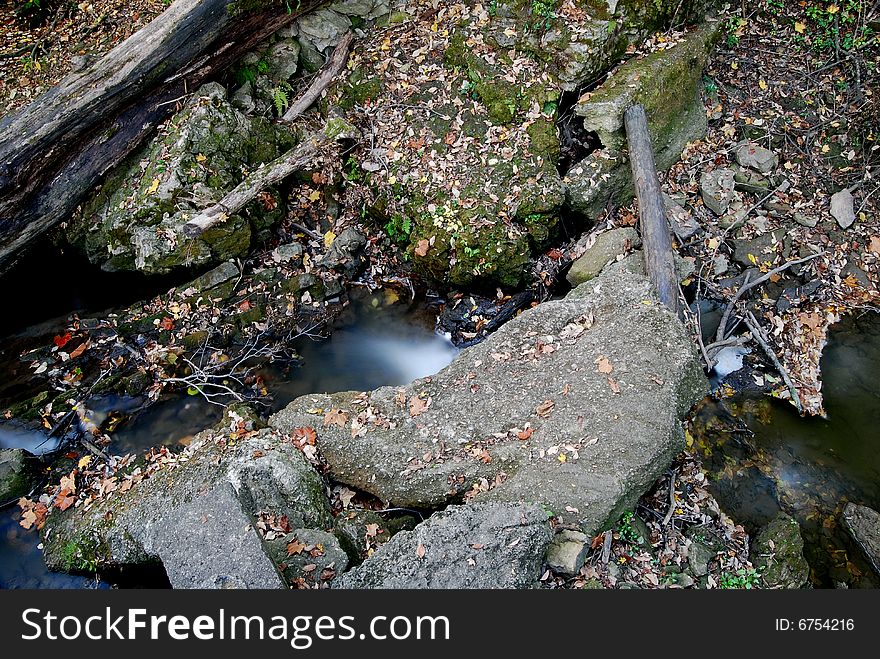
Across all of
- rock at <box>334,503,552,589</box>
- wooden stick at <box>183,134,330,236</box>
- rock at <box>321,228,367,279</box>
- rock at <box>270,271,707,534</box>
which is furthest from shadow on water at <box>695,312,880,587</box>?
wooden stick at <box>183,134,330,236</box>

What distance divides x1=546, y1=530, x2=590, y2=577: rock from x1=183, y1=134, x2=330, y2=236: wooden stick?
5.67m

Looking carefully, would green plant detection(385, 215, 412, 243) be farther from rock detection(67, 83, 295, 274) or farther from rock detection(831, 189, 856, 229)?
rock detection(831, 189, 856, 229)

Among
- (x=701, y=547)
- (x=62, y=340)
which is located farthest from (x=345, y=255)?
(x=701, y=547)

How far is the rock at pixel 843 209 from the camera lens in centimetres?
776

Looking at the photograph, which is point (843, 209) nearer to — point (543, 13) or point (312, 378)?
point (543, 13)

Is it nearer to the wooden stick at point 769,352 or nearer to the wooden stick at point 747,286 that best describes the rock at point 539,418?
the wooden stick at point 747,286

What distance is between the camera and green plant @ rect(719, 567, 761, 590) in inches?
192

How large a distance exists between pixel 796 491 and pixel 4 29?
13061mm

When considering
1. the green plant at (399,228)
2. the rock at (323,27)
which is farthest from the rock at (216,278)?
the rock at (323,27)

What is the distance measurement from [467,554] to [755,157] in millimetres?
7292

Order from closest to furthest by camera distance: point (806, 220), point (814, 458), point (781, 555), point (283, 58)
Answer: point (781, 555) < point (814, 458) < point (806, 220) < point (283, 58)

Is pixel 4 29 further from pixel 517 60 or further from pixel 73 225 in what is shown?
pixel 517 60

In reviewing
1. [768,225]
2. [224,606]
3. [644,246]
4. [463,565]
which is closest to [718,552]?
[463,565]

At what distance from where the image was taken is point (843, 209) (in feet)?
25.6
